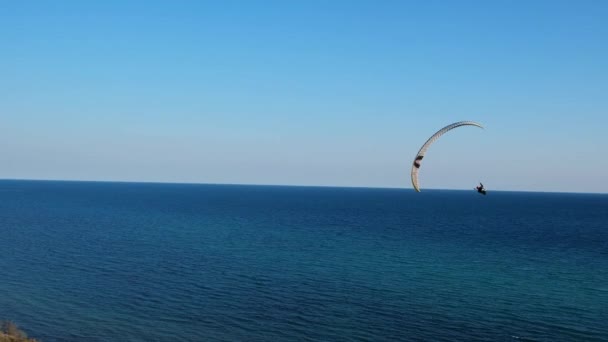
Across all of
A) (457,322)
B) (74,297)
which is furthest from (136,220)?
(457,322)

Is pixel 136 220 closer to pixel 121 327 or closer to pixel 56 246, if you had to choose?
pixel 56 246

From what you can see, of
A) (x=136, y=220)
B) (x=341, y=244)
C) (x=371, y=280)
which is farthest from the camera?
(x=136, y=220)

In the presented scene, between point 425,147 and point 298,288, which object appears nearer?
point 425,147

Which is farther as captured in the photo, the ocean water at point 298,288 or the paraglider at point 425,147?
the ocean water at point 298,288

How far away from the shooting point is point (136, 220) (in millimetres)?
137875

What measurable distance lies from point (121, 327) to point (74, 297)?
469 inches

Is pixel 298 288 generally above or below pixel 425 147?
below

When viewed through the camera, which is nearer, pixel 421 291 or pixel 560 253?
pixel 421 291

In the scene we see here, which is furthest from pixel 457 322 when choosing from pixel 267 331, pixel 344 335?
pixel 267 331

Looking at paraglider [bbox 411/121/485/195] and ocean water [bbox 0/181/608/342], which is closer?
paraglider [bbox 411/121/485/195]

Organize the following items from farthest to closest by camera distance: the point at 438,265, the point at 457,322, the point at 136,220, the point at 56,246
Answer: the point at 136,220 → the point at 56,246 → the point at 438,265 → the point at 457,322

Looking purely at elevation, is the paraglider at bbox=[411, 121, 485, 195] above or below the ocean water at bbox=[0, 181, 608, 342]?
above

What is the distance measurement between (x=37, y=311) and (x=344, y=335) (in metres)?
27.5

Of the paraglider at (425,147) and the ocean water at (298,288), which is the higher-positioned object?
the paraglider at (425,147)
